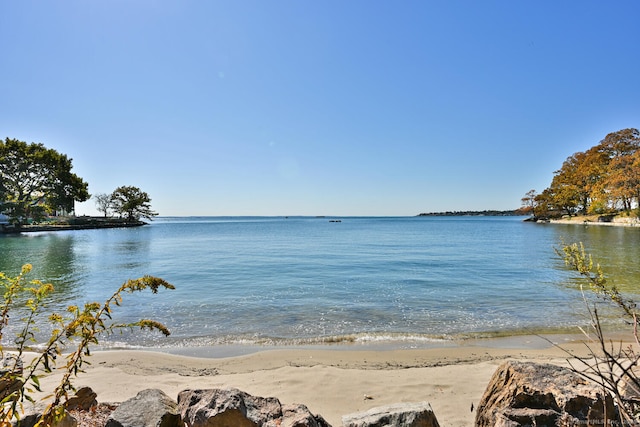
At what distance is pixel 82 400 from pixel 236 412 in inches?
71.1

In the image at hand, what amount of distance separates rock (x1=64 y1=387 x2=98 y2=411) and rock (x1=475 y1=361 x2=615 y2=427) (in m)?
3.88

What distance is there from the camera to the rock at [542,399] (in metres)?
2.84

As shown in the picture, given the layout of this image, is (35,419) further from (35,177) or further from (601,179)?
(601,179)

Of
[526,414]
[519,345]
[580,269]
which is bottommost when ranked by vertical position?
[519,345]

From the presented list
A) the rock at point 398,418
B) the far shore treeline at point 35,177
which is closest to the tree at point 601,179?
the rock at point 398,418

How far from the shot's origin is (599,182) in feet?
184

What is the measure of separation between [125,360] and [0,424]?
568 centimetres

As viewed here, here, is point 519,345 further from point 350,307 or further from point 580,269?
point 580,269

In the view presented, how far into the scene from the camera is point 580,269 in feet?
7.85

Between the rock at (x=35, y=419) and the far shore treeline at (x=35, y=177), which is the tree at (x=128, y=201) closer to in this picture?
the far shore treeline at (x=35, y=177)

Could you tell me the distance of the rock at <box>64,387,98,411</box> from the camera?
3549 millimetres

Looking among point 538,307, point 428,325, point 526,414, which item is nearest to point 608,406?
point 526,414

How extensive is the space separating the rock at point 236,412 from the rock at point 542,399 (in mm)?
1583

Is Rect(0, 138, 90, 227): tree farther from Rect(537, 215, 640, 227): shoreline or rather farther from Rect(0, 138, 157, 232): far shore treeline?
Rect(537, 215, 640, 227): shoreline
